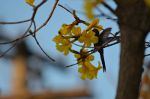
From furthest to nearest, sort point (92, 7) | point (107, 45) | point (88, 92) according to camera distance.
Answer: point (88, 92) → point (107, 45) → point (92, 7)

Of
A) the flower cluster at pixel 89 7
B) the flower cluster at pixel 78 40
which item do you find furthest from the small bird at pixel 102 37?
the flower cluster at pixel 89 7

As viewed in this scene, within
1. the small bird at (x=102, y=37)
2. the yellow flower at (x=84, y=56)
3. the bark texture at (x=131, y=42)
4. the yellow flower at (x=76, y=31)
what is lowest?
the bark texture at (x=131, y=42)

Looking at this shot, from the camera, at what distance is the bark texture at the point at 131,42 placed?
37.6 inches

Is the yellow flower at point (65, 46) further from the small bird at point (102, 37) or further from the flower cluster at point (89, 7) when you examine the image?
the flower cluster at point (89, 7)

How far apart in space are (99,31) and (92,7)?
35cm

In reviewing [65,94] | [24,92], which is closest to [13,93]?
[24,92]

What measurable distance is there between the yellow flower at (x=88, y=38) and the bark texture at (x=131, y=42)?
0.19 m

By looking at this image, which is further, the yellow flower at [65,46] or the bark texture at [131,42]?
the yellow flower at [65,46]

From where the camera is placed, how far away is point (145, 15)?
37.7 inches

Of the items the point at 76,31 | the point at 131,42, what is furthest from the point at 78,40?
the point at 131,42

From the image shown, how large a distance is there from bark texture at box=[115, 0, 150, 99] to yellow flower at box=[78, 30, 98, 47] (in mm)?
188

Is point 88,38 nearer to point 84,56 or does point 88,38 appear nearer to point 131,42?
point 84,56

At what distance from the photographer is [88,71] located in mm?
1280

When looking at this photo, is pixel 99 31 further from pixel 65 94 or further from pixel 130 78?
pixel 65 94
